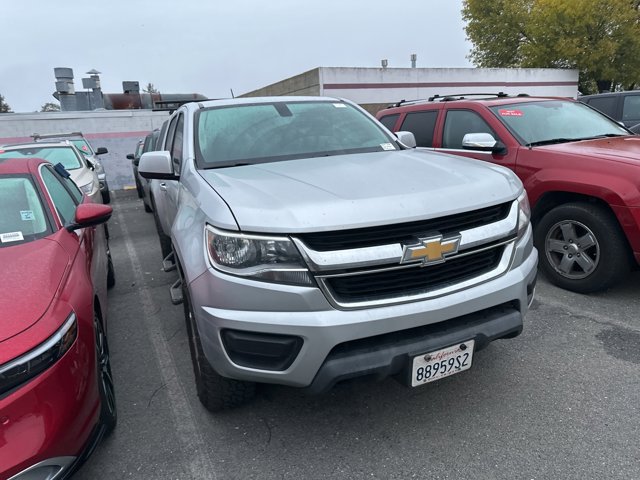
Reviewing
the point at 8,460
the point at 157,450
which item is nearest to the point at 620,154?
the point at 157,450

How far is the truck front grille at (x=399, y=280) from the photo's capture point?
6.91 ft

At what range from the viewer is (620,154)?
391 cm

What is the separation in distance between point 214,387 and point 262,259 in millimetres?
901

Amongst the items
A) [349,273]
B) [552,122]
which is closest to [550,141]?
[552,122]

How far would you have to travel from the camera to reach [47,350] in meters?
1.88

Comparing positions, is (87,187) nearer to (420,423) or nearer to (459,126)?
(459,126)

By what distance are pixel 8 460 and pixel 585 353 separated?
3312 millimetres

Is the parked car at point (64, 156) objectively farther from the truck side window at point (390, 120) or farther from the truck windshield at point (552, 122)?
the truck windshield at point (552, 122)

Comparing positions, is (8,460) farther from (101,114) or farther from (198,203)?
(101,114)

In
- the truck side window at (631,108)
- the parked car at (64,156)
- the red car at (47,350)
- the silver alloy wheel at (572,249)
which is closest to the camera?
the red car at (47,350)

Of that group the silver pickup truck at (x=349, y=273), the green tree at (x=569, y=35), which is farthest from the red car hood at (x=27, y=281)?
the green tree at (x=569, y=35)

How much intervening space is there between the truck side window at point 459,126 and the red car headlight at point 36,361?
4456 millimetres

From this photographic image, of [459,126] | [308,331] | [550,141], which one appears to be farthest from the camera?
[459,126]

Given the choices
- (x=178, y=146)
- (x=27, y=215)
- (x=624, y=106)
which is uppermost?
(x=624, y=106)
